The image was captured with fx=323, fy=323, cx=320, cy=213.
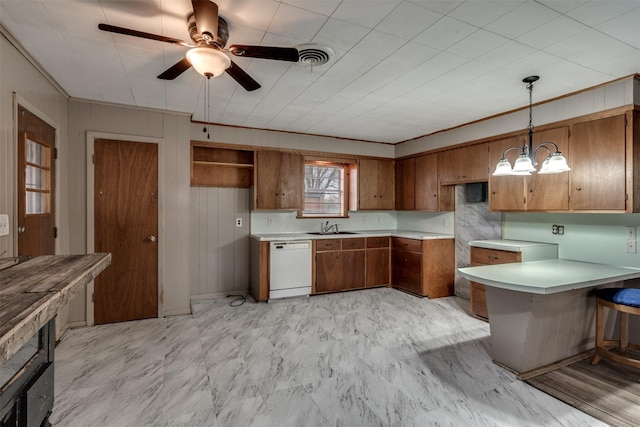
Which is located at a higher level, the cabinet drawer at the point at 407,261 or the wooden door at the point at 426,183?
the wooden door at the point at 426,183

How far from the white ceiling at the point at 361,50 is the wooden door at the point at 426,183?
1.26 metres

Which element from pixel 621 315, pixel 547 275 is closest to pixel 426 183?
pixel 547 275

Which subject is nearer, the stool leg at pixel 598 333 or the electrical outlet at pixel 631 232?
the stool leg at pixel 598 333

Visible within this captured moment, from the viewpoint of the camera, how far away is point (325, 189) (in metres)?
5.35

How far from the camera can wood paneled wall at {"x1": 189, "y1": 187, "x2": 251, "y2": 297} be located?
14.8 ft

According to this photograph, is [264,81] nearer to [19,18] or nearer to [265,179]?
[19,18]

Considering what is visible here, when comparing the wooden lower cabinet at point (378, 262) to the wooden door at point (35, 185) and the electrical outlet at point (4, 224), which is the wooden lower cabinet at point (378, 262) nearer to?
the wooden door at point (35, 185)

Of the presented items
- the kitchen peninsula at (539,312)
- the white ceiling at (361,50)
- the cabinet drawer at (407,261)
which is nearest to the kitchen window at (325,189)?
the cabinet drawer at (407,261)

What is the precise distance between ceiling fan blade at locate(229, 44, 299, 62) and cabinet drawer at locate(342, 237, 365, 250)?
3233 millimetres

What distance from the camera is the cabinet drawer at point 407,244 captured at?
Result: 4.63 m

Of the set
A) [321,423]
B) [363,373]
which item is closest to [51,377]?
[321,423]

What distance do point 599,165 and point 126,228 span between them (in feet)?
15.6

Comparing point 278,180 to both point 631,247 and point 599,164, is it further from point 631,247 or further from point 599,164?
point 631,247

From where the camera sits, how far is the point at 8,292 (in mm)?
942
